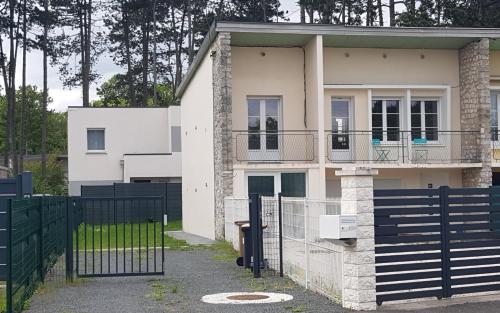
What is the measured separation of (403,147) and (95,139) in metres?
22.2

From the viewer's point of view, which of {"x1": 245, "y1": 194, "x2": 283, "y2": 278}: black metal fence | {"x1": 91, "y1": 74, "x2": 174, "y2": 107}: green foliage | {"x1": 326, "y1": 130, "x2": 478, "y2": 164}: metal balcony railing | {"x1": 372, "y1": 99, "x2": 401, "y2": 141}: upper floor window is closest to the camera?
{"x1": 245, "y1": 194, "x2": 283, "y2": 278}: black metal fence

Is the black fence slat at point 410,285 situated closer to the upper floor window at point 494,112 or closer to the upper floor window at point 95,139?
the upper floor window at point 494,112

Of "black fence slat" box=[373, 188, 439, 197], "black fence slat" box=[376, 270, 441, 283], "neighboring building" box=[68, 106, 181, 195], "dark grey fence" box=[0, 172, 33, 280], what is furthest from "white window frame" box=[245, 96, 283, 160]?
"neighboring building" box=[68, 106, 181, 195]

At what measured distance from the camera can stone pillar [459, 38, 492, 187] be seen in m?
24.8

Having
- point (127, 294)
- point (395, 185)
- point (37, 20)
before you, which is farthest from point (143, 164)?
point (127, 294)

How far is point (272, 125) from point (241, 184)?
312 centimetres

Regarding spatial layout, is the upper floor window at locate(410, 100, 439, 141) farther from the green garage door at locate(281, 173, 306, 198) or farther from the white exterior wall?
the white exterior wall

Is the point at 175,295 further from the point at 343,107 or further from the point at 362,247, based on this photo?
the point at 343,107

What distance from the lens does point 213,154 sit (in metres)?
24.0

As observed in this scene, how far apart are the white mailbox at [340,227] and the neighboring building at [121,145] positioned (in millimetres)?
31696

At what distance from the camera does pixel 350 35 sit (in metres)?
24.0

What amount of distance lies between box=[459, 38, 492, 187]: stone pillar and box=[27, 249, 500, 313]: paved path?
12.3 metres

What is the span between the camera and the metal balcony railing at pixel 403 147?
25.2m

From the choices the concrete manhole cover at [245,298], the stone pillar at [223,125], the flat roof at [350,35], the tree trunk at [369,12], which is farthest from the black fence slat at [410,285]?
the tree trunk at [369,12]
